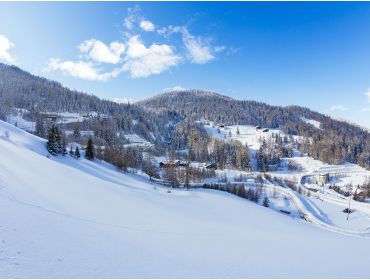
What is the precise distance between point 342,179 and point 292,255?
97369 millimetres

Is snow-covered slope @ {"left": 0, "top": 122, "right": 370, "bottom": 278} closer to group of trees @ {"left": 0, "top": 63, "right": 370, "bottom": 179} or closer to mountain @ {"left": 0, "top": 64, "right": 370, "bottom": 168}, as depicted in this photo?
group of trees @ {"left": 0, "top": 63, "right": 370, "bottom": 179}

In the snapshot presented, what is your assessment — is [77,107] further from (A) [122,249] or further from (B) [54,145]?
(A) [122,249]

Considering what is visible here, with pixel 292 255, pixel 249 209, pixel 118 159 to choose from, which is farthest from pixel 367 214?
pixel 118 159

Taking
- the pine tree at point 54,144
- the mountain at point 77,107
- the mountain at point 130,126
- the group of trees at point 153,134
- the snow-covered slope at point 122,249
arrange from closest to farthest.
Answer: the snow-covered slope at point 122,249 → the pine tree at point 54,144 → the group of trees at point 153,134 → the mountain at point 130,126 → the mountain at point 77,107

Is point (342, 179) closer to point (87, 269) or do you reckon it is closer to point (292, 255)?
point (292, 255)

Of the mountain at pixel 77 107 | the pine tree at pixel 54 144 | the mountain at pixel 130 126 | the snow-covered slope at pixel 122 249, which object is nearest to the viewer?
the snow-covered slope at pixel 122 249

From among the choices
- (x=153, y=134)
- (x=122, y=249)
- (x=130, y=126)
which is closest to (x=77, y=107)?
(x=130, y=126)

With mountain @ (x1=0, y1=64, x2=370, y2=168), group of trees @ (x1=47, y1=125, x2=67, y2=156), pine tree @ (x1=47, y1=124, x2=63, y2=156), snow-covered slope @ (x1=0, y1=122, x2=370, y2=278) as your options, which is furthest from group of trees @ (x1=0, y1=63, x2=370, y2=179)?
snow-covered slope @ (x1=0, y1=122, x2=370, y2=278)

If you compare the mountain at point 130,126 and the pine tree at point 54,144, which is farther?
the mountain at point 130,126

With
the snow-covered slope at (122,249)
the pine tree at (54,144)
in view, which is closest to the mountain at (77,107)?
the pine tree at (54,144)

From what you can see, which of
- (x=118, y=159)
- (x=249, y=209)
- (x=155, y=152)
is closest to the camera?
(x=249, y=209)

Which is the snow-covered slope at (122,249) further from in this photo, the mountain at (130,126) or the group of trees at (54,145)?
the mountain at (130,126)

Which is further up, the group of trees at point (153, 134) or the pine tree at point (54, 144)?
the group of trees at point (153, 134)

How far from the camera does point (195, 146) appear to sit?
13500 centimetres
